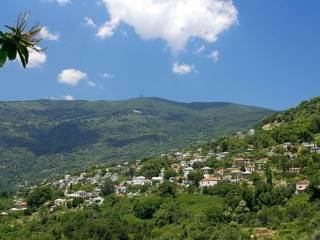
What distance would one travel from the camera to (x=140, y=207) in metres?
85.9

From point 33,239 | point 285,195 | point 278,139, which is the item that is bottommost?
point 33,239

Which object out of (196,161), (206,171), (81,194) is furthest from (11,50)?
(196,161)

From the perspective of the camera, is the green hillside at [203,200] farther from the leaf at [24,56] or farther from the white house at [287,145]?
the leaf at [24,56]

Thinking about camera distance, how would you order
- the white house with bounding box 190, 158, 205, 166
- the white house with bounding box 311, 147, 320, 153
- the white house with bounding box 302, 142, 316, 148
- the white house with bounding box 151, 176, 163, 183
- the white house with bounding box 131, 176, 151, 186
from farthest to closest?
the white house with bounding box 190, 158, 205, 166 → the white house with bounding box 131, 176, 151, 186 → the white house with bounding box 302, 142, 316, 148 → the white house with bounding box 151, 176, 163, 183 → the white house with bounding box 311, 147, 320, 153

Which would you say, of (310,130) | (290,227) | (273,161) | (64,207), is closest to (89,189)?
(64,207)

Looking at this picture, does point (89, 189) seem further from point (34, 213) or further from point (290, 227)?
point (290, 227)

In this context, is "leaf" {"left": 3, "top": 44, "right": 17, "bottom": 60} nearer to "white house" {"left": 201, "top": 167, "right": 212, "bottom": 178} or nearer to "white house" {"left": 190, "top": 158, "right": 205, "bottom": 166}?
"white house" {"left": 201, "top": 167, "right": 212, "bottom": 178}

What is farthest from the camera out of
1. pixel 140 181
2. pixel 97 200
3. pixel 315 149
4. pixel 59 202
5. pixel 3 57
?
pixel 140 181

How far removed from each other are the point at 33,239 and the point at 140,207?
1759cm

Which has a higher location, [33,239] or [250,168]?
[250,168]

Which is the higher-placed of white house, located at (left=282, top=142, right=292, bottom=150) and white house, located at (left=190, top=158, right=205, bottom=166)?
white house, located at (left=282, top=142, right=292, bottom=150)

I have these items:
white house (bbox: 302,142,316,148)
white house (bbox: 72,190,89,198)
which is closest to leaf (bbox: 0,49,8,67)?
white house (bbox: 72,190,89,198)

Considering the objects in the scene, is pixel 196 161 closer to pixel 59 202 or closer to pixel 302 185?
pixel 59 202

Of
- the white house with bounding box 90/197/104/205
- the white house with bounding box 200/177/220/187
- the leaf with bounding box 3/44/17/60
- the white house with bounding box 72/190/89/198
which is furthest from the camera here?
the white house with bounding box 72/190/89/198
